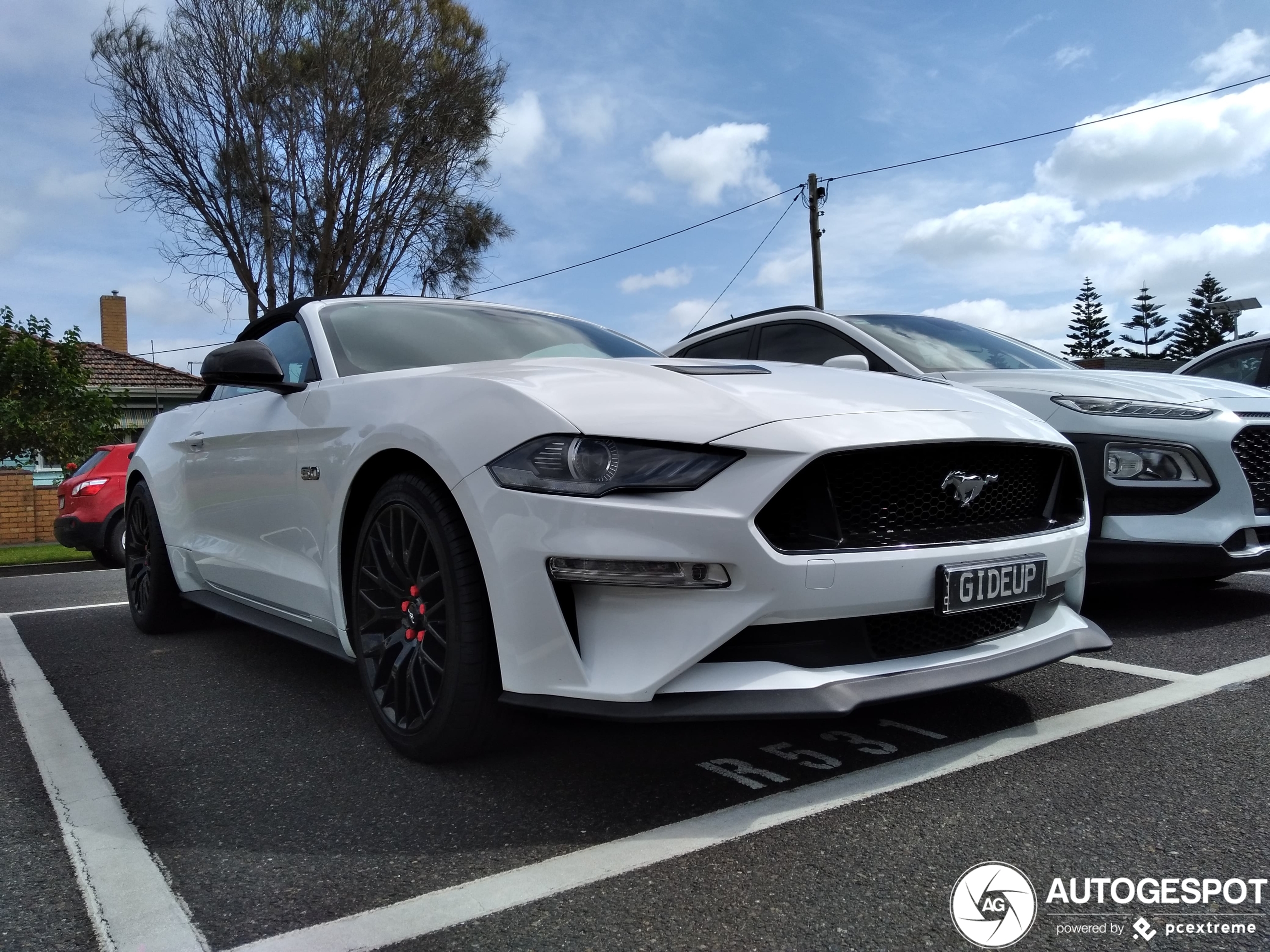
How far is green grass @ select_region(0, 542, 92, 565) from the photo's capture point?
1077 cm

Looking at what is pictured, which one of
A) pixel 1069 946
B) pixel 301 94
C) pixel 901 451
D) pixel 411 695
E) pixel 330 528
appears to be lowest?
pixel 1069 946

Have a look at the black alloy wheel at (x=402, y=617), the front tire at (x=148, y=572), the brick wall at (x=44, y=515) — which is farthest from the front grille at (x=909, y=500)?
the brick wall at (x=44, y=515)

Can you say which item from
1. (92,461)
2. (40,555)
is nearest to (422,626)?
(92,461)

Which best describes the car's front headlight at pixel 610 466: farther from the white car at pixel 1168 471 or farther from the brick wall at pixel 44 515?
the brick wall at pixel 44 515

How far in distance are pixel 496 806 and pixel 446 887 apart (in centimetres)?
41

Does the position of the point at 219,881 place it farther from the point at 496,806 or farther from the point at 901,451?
the point at 901,451

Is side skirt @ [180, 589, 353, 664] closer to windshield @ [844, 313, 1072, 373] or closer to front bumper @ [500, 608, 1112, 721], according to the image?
front bumper @ [500, 608, 1112, 721]

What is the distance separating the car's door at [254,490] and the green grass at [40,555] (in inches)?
315

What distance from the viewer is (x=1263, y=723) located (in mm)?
2688

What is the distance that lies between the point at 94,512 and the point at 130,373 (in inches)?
642

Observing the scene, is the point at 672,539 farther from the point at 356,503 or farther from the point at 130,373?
the point at 130,373

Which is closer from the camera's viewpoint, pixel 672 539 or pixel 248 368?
pixel 672 539

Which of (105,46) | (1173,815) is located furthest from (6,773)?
(105,46)

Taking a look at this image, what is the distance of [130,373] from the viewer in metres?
24.0
